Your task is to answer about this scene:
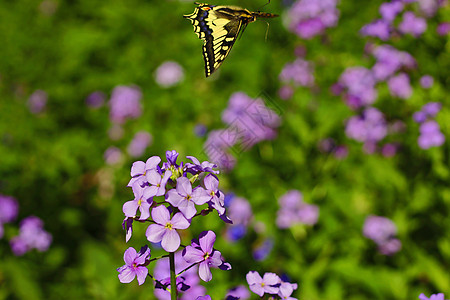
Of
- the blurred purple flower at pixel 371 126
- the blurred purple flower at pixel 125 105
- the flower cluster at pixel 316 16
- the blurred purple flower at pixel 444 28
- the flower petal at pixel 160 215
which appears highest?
the blurred purple flower at pixel 125 105

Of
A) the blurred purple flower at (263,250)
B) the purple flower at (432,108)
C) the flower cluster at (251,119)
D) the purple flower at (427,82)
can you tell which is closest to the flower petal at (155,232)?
the flower cluster at (251,119)

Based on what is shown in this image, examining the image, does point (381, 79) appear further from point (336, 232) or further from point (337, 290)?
point (337, 290)

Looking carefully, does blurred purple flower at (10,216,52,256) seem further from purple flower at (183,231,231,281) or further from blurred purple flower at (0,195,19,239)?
purple flower at (183,231,231,281)

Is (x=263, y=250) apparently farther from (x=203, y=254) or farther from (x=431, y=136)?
(x=203, y=254)

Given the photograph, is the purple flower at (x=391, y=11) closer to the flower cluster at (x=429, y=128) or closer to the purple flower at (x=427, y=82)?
the purple flower at (x=427, y=82)

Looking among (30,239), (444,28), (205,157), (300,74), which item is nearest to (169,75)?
(300,74)

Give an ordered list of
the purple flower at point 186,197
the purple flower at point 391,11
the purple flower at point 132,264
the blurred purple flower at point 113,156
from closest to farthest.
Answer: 1. the purple flower at point 186,197
2. the purple flower at point 132,264
3. the purple flower at point 391,11
4. the blurred purple flower at point 113,156

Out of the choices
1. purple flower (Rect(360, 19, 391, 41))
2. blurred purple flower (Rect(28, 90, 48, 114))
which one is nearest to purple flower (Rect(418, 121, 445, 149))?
purple flower (Rect(360, 19, 391, 41))
